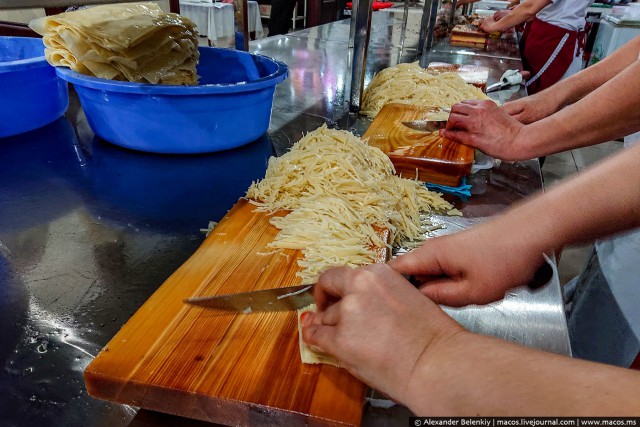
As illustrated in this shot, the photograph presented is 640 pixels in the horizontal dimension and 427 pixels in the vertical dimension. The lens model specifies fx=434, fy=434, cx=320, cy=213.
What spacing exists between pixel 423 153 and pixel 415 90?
1.10 m

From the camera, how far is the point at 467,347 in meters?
0.70

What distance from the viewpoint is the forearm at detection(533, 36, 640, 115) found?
236 centimetres

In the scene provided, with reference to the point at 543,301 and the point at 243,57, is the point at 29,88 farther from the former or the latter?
the point at 543,301

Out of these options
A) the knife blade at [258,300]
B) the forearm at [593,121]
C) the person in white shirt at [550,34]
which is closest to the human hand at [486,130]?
the forearm at [593,121]

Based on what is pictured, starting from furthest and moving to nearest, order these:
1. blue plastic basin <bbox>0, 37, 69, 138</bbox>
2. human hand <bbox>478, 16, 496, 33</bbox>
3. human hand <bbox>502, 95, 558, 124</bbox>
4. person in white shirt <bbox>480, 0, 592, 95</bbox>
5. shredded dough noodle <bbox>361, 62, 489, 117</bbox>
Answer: human hand <bbox>478, 16, 496, 33</bbox>, person in white shirt <bbox>480, 0, 592, 95</bbox>, shredded dough noodle <bbox>361, 62, 489, 117</bbox>, human hand <bbox>502, 95, 558, 124</bbox>, blue plastic basin <bbox>0, 37, 69, 138</bbox>

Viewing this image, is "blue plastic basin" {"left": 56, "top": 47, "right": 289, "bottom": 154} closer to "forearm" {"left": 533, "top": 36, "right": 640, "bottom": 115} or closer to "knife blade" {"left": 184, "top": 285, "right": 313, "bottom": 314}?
"knife blade" {"left": 184, "top": 285, "right": 313, "bottom": 314}

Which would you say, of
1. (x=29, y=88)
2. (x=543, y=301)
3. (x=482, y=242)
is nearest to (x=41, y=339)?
(x=482, y=242)

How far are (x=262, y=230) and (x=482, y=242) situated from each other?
684 mm

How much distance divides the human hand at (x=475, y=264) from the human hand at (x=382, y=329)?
9.7 inches

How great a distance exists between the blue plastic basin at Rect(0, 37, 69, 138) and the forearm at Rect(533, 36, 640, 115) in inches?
101

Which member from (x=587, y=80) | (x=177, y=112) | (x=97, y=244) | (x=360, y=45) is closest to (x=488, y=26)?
(x=587, y=80)

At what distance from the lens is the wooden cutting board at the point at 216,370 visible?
857mm

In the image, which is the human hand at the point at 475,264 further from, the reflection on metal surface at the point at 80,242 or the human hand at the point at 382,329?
the reflection on metal surface at the point at 80,242

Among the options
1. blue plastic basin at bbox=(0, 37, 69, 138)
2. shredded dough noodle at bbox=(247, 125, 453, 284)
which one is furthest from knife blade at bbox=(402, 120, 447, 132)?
blue plastic basin at bbox=(0, 37, 69, 138)
